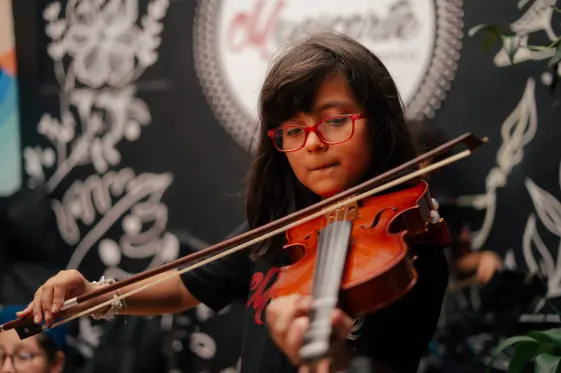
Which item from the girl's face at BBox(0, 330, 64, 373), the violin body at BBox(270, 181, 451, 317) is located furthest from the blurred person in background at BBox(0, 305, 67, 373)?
the violin body at BBox(270, 181, 451, 317)

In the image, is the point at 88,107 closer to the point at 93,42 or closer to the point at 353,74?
the point at 93,42

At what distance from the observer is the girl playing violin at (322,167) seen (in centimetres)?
105

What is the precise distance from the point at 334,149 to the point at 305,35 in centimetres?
61

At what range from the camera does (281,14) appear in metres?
1.95

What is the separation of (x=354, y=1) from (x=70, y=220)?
109cm

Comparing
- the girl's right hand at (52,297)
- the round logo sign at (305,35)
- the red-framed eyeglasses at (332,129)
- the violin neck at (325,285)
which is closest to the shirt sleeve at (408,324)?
the violin neck at (325,285)

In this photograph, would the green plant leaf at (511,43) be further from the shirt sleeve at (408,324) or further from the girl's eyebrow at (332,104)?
the shirt sleeve at (408,324)

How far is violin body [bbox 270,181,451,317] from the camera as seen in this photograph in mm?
939

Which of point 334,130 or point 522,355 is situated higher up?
point 334,130

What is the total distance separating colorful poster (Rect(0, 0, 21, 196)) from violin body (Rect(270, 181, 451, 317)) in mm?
1363

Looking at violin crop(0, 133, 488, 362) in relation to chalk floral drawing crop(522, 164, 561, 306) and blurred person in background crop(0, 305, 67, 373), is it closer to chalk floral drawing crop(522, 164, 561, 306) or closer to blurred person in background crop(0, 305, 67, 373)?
blurred person in background crop(0, 305, 67, 373)

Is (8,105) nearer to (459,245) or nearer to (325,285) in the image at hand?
(459,245)

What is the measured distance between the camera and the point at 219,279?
139cm

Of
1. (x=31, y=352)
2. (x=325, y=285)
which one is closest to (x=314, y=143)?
(x=325, y=285)
